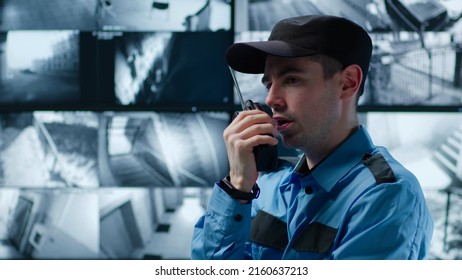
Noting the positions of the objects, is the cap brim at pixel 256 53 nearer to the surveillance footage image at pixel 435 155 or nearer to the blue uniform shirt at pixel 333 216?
the blue uniform shirt at pixel 333 216

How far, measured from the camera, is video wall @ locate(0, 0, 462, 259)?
7.83 feet

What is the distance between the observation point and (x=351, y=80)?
3.41 ft

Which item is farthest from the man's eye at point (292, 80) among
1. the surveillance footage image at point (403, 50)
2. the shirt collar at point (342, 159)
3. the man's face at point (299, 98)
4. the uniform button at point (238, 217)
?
the surveillance footage image at point (403, 50)

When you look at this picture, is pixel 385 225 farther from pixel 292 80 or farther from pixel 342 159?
pixel 292 80

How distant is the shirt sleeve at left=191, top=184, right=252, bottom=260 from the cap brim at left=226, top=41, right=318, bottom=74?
9.7 inches

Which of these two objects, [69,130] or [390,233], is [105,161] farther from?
[390,233]

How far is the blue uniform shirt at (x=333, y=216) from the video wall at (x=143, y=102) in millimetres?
1339

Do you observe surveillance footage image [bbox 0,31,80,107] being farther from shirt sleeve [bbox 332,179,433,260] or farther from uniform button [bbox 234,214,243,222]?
shirt sleeve [bbox 332,179,433,260]

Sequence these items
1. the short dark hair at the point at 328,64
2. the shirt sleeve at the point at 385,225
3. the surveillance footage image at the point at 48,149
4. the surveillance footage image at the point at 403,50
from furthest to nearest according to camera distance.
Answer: the surveillance footage image at the point at 48,149
the surveillance footage image at the point at 403,50
the short dark hair at the point at 328,64
the shirt sleeve at the point at 385,225

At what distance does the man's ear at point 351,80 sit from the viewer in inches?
40.4

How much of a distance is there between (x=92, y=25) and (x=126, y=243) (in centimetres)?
94

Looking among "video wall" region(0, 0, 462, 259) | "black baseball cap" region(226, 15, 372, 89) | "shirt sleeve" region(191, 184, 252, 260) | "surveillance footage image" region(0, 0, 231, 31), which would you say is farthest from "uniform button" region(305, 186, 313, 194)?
"surveillance footage image" region(0, 0, 231, 31)

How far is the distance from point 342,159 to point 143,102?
1544 mm

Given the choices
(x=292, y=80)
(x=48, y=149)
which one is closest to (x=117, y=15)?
(x=48, y=149)
